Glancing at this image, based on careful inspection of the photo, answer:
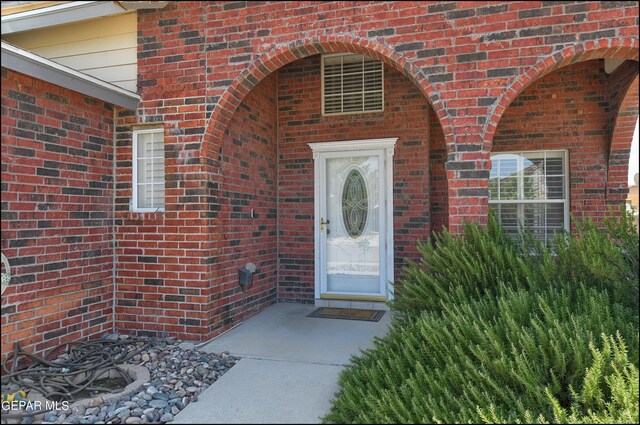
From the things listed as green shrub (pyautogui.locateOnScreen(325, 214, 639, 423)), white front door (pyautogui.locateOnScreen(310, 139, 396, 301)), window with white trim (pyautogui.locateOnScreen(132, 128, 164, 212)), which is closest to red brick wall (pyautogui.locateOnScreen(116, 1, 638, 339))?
window with white trim (pyautogui.locateOnScreen(132, 128, 164, 212))

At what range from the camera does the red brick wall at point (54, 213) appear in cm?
396

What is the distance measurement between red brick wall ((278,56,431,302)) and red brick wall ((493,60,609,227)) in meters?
1.45

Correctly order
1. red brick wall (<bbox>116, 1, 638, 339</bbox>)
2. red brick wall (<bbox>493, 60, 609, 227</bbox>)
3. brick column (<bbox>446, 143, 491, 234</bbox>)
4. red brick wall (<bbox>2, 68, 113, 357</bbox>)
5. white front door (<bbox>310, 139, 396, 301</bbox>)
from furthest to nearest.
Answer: white front door (<bbox>310, 139, 396, 301</bbox>)
red brick wall (<bbox>493, 60, 609, 227</bbox>)
brick column (<bbox>446, 143, 491, 234</bbox>)
red brick wall (<bbox>116, 1, 638, 339</bbox>)
red brick wall (<bbox>2, 68, 113, 357</bbox>)

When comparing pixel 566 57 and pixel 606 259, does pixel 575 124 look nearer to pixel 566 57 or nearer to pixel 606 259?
pixel 566 57

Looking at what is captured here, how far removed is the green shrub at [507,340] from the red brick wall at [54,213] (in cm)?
294

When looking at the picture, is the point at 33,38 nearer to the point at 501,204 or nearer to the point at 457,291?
the point at 457,291

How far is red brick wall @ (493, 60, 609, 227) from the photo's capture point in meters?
6.04

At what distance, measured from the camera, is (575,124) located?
6109mm

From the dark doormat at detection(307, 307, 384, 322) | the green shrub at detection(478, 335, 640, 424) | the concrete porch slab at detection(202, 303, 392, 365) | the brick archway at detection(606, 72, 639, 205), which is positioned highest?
the brick archway at detection(606, 72, 639, 205)

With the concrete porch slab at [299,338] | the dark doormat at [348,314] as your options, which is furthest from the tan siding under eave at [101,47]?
the dark doormat at [348,314]

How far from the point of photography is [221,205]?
520cm

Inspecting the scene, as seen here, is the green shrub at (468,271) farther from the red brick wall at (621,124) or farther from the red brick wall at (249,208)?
the red brick wall at (621,124)

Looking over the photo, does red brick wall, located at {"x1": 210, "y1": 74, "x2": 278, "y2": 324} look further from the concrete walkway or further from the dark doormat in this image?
the dark doormat

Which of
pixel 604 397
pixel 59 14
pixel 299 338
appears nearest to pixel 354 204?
pixel 299 338
